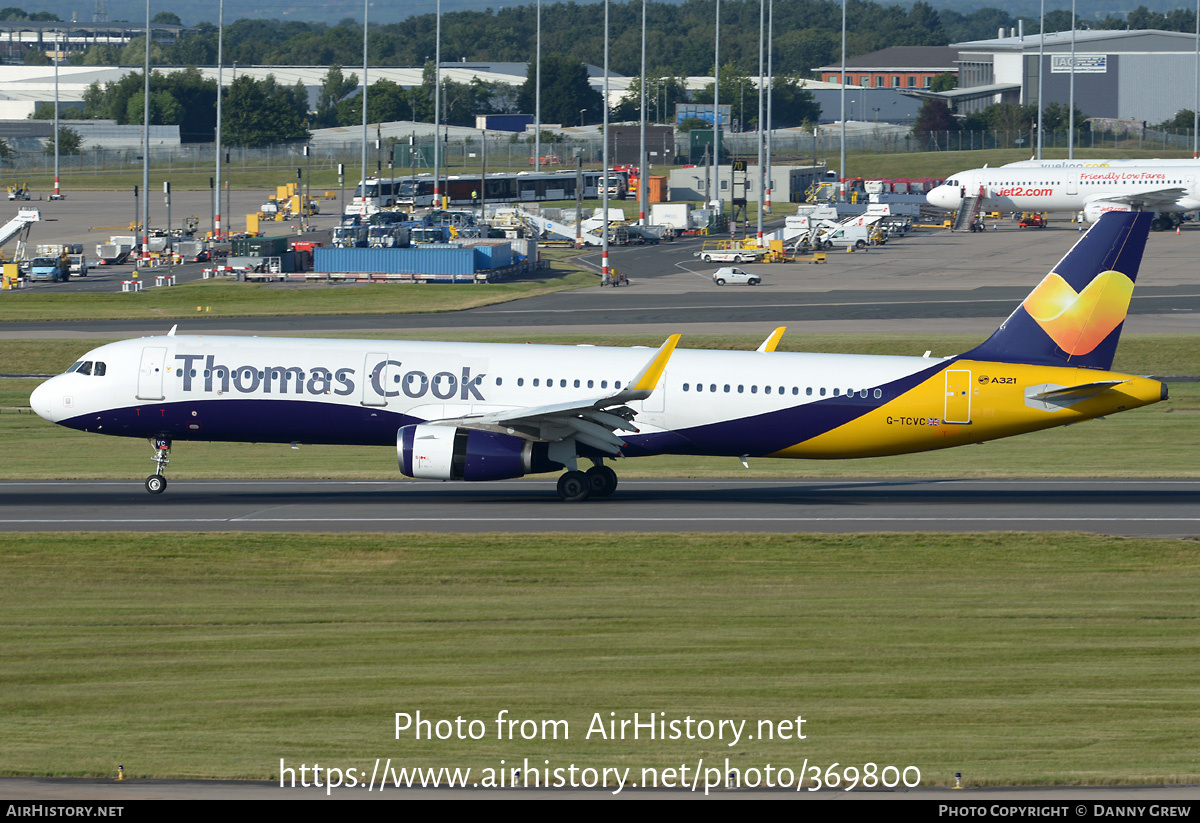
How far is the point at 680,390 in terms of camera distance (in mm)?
38562

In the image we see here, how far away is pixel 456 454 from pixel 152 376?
9.37m

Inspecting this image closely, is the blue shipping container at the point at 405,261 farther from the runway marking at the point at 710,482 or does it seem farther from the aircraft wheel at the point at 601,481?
the aircraft wheel at the point at 601,481

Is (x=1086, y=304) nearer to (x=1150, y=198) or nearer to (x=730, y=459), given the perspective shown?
(x=730, y=459)

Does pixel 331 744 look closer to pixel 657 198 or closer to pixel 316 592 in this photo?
pixel 316 592

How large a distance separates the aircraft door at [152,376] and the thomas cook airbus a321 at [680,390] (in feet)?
0.13

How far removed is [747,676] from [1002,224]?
142562mm

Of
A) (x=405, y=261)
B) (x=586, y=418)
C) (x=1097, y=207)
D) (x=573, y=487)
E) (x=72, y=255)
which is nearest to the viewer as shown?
(x=586, y=418)

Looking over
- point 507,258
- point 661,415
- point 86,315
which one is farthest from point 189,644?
point 507,258

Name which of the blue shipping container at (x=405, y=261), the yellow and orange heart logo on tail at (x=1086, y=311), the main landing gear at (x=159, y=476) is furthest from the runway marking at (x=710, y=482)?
the blue shipping container at (x=405, y=261)

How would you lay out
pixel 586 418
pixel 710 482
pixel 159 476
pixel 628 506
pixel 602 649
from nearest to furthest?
1. pixel 602 649
2. pixel 586 418
3. pixel 628 506
4. pixel 159 476
5. pixel 710 482

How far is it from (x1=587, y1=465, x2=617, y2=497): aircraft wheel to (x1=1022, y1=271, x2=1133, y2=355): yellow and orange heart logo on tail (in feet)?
41.9

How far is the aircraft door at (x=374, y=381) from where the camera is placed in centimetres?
3859

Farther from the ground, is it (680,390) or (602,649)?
(680,390)

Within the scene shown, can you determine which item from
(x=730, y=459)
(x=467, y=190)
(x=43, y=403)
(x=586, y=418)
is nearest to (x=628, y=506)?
(x=586, y=418)
